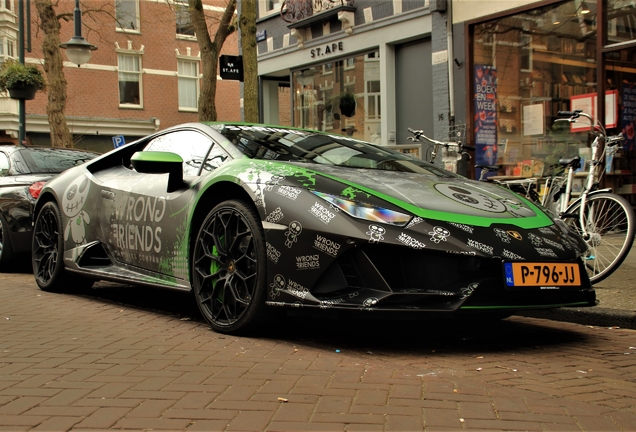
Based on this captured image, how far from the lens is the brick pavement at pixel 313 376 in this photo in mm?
2779

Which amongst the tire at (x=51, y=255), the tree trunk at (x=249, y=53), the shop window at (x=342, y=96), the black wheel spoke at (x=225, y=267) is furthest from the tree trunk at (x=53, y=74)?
the black wheel spoke at (x=225, y=267)

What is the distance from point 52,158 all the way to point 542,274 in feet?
21.2

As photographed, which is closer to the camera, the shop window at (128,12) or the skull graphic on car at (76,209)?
the skull graphic on car at (76,209)

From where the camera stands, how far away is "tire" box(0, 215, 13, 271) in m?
8.09

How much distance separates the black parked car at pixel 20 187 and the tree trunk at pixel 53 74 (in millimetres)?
10123

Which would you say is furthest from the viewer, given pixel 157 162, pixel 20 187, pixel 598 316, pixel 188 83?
pixel 188 83

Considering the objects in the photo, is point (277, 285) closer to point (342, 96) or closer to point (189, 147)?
point (189, 147)

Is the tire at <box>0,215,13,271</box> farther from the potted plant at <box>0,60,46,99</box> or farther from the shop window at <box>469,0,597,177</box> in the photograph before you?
the potted plant at <box>0,60,46,99</box>

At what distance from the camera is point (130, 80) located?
3450 cm

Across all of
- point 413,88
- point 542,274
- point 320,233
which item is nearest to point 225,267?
point 320,233

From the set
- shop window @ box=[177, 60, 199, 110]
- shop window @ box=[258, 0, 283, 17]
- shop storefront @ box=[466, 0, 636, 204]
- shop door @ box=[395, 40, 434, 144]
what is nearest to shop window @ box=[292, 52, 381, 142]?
shop door @ box=[395, 40, 434, 144]

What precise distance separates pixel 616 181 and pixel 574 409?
8121mm

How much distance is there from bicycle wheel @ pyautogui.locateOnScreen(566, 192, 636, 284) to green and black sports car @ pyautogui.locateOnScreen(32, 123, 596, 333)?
47.3 inches

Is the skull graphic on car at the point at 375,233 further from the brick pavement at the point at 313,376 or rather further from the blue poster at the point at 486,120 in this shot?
the blue poster at the point at 486,120
